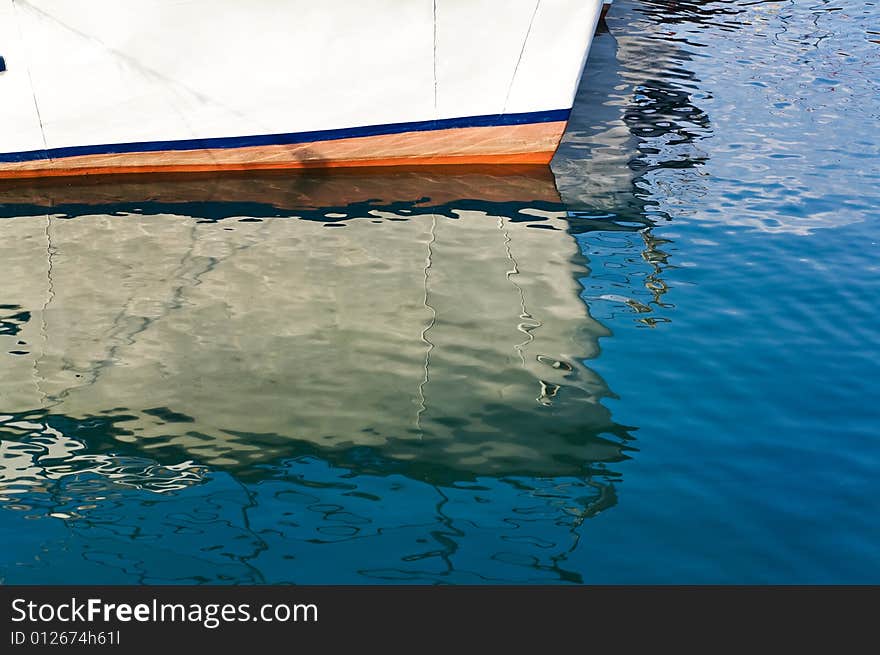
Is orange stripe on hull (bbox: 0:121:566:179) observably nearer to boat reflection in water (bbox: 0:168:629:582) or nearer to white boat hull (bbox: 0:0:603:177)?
white boat hull (bbox: 0:0:603:177)

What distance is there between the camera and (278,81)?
1251 cm

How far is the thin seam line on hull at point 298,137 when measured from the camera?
1287 cm

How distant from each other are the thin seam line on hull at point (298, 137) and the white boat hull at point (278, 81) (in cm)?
2

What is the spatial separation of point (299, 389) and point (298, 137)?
19.3 feet

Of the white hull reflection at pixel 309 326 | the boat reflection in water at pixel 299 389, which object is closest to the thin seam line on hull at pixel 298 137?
the white hull reflection at pixel 309 326

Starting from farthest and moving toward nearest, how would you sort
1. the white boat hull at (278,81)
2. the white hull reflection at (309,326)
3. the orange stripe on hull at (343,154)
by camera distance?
the orange stripe on hull at (343,154), the white boat hull at (278,81), the white hull reflection at (309,326)
